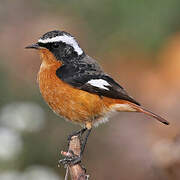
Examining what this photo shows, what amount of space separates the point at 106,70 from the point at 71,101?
6022 millimetres

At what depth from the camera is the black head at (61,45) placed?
7.10 m

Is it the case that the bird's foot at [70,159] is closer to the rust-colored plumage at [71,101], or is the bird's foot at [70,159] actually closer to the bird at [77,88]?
the bird at [77,88]

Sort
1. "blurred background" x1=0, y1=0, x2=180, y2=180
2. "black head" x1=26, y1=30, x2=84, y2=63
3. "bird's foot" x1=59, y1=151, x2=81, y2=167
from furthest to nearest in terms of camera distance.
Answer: "blurred background" x1=0, y1=0, x2=180, y2=180 → "black head" x1=26, y1=30, x2=84, y2=63 → "bird's foot" x1=59, y1=151, x2=81, y2=167

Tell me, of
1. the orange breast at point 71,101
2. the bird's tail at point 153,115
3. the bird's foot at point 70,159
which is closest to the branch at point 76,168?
the bird's foot at point 70,159

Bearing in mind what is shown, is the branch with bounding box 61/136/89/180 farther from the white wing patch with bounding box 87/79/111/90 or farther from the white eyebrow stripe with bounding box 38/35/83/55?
the white eyebrow stripe with bounding box 38/35/83/55

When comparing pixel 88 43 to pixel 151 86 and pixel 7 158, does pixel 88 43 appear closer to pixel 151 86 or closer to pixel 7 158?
pixel 151 86

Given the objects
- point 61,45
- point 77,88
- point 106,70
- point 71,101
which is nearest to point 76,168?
point 71,101

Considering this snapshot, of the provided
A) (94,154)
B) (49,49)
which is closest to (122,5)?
(94,154)

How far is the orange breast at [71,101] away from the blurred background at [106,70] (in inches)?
48.5

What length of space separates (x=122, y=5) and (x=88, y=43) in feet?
3.67

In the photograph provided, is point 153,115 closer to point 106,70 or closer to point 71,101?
point 71,101

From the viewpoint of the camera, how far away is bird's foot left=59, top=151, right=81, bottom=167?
21.7 feet

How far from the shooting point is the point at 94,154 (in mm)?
10469

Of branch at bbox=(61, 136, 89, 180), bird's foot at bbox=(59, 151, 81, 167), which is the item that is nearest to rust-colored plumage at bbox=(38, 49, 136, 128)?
branch at bbox=(61, 136, 89, 180)
